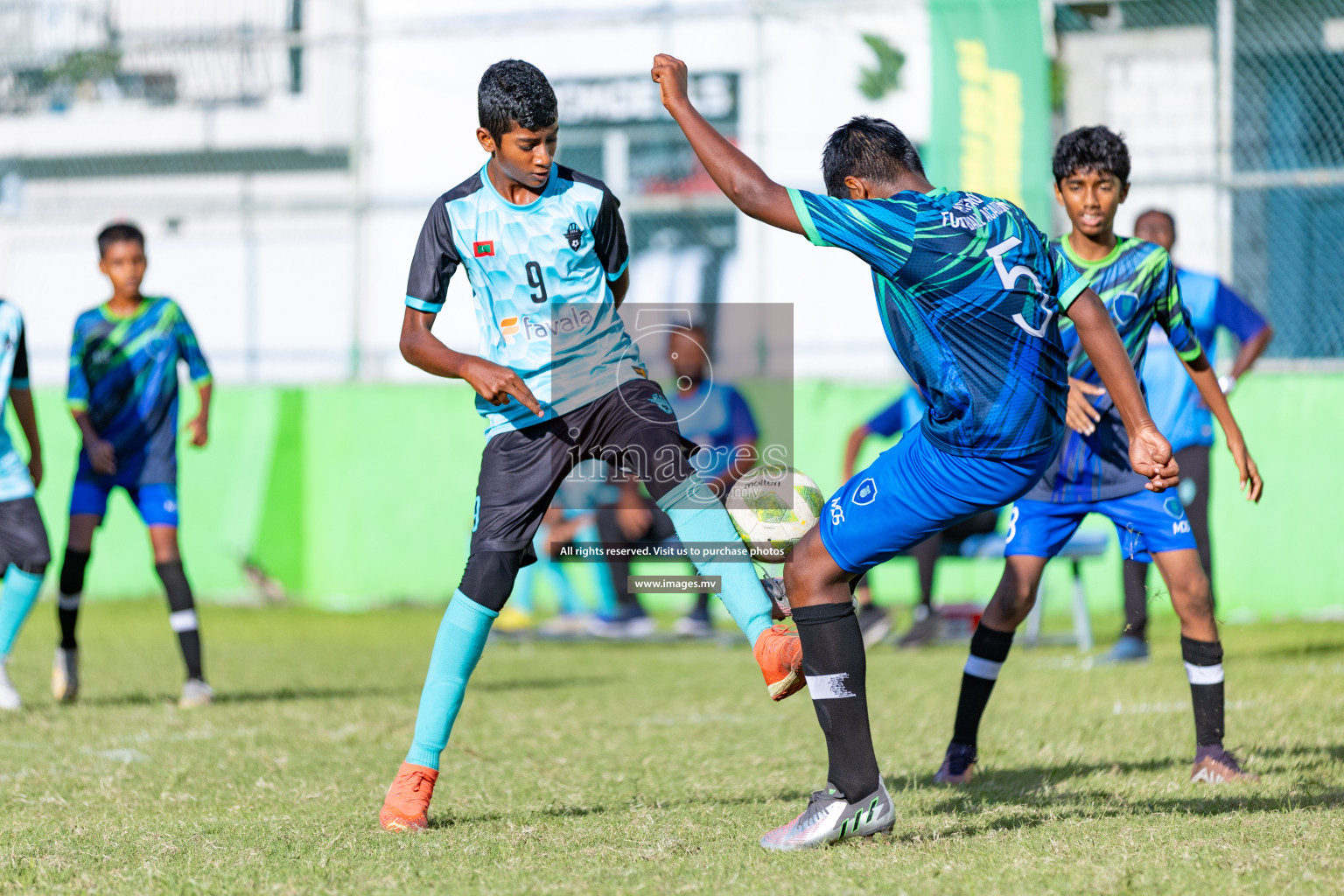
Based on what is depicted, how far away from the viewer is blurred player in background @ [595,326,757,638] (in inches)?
410

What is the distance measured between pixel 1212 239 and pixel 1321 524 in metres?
2.21

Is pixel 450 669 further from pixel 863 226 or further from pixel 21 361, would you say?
pixel 21 361

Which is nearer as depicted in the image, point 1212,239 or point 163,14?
point 1212,239

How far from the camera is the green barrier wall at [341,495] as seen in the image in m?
11.9

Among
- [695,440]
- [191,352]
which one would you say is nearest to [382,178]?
[695,440]

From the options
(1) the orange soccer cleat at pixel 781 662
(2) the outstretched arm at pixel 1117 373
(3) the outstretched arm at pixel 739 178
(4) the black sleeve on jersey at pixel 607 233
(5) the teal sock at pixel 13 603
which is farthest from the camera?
(5) the teal sock at pixel 13 603

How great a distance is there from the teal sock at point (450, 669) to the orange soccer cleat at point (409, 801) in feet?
0.20

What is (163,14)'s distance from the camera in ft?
45.1

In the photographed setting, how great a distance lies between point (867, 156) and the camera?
3.85 metres

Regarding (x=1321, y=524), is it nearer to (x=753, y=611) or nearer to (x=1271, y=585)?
(x=1271, y=585)

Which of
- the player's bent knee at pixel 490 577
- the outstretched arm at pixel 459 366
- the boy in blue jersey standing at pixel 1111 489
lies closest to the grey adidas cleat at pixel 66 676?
the player's bent knee at pixel 490 577

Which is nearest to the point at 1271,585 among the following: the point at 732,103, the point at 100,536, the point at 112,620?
the point at 732,103

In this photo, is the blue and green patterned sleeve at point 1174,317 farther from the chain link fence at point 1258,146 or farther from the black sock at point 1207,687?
the chain link fence at point 1258,146

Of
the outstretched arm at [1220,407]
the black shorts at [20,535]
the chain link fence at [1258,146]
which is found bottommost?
the black shorts at [20,535]
